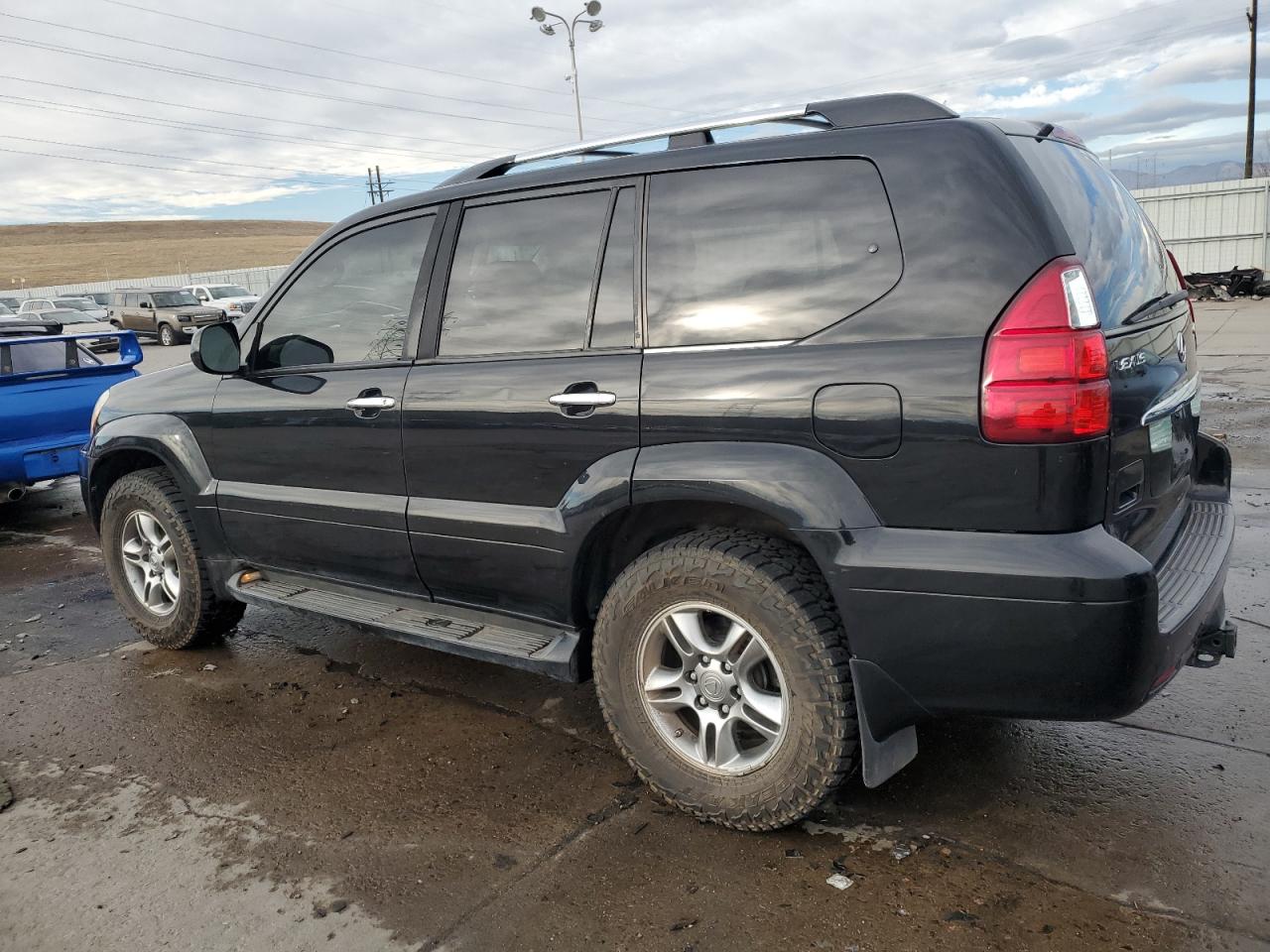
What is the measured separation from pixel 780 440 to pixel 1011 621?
0.71m

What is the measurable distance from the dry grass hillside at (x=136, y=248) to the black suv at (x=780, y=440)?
83.5 meters

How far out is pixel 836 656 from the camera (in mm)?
2615

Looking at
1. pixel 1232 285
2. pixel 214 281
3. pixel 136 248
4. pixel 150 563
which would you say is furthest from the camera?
pixel 136 248

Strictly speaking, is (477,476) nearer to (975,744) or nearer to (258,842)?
(258,842)

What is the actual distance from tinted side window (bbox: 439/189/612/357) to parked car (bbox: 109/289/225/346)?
29.7 m

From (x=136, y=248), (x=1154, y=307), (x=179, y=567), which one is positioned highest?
(x=136, y=248)

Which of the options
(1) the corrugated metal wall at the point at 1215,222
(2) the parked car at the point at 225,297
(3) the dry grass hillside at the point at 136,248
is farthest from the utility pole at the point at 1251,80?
(3) the dry grass hillside at the point at 136,248

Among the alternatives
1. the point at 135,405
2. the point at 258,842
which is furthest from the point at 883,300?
the point at 135,405

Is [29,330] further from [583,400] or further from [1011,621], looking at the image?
[1011,621]

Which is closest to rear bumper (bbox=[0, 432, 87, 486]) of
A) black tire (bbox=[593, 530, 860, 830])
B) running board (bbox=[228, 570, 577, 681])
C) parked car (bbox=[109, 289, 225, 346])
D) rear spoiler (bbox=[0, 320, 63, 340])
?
rear spoiler (bbox=[0, 320, 63, 340])

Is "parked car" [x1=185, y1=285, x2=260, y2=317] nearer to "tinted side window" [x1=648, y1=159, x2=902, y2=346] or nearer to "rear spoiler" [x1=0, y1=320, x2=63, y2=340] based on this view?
"rear spoiler" [x1=0, y1=320, x2=63, y2=340]

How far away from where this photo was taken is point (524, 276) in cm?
329

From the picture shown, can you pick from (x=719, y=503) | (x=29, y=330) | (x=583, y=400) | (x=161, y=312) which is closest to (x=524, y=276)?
(x=583, y=400)

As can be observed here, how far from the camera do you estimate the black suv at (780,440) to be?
7.75 ft
